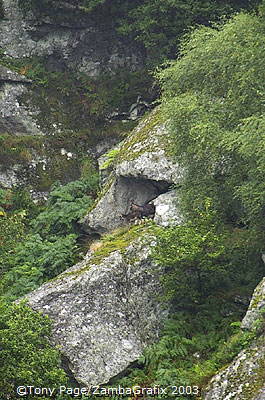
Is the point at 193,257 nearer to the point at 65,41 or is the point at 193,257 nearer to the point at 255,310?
the point at 255,310

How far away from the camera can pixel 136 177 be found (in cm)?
1270

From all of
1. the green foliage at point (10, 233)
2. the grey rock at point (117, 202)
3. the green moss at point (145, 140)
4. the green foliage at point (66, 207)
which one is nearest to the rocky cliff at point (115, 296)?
the green moss at point (145, 140)

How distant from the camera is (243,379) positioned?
7113 mm

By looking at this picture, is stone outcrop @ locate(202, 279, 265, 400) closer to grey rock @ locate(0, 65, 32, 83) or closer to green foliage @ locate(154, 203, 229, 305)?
green foliage @ locate(154, 203, 229, 305)

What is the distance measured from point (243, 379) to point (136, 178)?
21.6ft

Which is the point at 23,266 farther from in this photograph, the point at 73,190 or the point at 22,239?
the point at 73,190

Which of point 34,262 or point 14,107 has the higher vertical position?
point 14,107

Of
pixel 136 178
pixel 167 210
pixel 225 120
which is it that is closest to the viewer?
pixel 225 120

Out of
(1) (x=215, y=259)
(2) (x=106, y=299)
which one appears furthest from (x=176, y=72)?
(2) (x=106, y=299)

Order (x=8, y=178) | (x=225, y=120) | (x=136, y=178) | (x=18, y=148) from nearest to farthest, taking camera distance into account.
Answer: (x=225, y=120)
(x=136, y=178)
(x=8, y=178)
(x=18, y=148)

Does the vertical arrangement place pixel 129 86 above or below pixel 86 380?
above

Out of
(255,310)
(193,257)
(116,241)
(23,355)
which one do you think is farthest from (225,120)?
(23,355)

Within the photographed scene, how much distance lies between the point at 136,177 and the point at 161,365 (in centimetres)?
526

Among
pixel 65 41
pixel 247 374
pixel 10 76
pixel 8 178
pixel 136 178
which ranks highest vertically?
pixel 65 41
